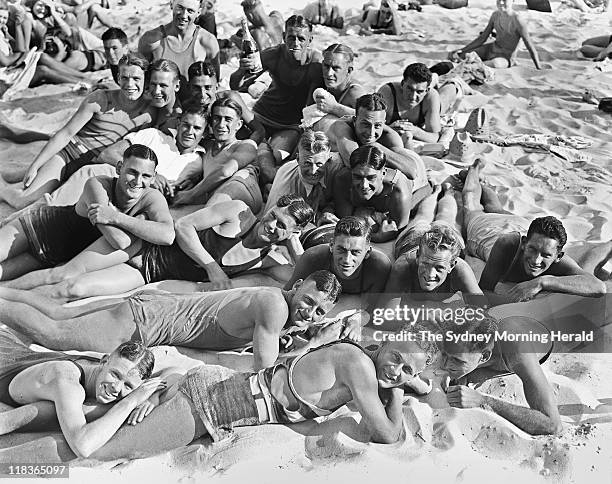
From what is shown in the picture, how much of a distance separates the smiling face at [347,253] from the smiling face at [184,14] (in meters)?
2.47

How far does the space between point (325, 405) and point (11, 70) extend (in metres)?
4.58

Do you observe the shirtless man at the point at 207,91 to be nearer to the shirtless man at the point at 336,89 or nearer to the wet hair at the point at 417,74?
the shirtless man at the point at 336,89

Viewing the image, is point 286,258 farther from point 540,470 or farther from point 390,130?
point 540,470

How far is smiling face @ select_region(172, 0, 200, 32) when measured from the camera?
5293 mm

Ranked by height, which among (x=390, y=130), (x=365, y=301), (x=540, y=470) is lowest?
(x=540, y=470)

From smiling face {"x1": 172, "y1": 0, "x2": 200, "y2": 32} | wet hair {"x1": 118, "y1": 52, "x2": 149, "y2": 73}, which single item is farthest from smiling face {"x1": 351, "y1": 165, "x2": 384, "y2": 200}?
smiling face {"x1": 172, "y1": 0, "x2": 200, "y2": 32}

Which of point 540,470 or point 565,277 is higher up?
point 565,277

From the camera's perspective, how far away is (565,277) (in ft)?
11.9

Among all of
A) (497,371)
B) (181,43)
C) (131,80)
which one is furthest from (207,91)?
(497,371)

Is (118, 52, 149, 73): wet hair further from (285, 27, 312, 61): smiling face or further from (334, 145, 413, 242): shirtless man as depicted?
(334, 145, 413, 242): shirtless man

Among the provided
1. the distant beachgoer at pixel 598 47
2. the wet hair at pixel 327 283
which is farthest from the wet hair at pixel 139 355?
the distant beachgoer at pixel 598 47

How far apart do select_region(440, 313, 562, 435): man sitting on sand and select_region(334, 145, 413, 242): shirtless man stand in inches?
38.3

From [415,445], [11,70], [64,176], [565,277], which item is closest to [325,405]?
[415,445]

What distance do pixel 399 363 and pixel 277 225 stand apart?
1.06 meters
